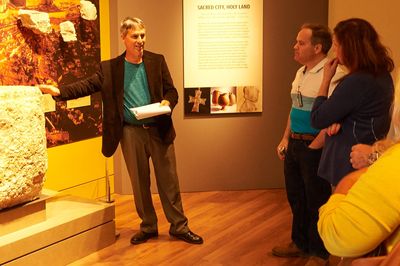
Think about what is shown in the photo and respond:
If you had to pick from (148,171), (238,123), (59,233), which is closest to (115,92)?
(148,171)

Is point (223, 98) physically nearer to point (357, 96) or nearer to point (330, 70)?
point (330, 70)

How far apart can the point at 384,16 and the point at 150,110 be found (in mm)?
2062

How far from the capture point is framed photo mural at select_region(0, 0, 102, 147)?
4277 millimetres

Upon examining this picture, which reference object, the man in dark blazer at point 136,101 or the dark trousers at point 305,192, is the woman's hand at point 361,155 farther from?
the man in dark blazer at point 136,101

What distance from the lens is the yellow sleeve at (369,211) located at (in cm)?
133

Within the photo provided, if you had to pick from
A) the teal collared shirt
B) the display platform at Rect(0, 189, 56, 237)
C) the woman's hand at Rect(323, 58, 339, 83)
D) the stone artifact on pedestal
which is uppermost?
the woman's hand at Rect(323, 58, 339, 83)

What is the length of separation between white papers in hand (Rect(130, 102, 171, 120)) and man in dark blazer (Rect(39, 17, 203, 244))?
7 cm

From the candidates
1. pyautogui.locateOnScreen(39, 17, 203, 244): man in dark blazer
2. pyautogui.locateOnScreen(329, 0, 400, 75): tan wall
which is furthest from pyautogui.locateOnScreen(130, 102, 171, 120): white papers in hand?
pyautogui.locateOnScreen(329, 0, 400, 75): tan wall

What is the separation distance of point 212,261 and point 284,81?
93.0 inches

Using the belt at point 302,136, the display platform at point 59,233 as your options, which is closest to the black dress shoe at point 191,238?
the display platform at point 59,233

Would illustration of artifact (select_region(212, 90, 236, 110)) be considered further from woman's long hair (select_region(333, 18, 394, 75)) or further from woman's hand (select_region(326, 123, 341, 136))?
woman's long hair (select_region(333, 18, 394, 75))

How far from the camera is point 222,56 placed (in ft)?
18.2

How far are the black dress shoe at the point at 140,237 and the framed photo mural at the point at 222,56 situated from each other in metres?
1.55

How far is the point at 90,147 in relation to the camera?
5.17 metres
